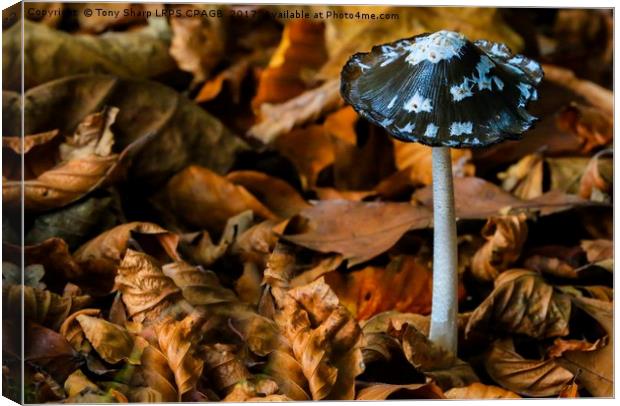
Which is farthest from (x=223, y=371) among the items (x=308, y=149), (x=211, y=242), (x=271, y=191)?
(x=308, y=149)

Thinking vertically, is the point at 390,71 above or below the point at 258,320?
above

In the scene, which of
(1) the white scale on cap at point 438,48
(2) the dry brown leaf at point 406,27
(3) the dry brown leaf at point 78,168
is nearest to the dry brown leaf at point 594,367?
(1) the white scale on cap at point 438,48

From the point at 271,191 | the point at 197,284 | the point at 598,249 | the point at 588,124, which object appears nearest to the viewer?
the point at 197,284

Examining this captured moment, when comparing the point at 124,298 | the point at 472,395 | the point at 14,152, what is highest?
the point at 14,152

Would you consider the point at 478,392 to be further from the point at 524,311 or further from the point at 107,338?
the point at 107,338

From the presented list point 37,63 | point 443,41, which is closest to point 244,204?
point 37,63

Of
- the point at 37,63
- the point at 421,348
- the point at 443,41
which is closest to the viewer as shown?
the point at 443,41

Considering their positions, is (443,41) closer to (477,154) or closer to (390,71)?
(390,71)
